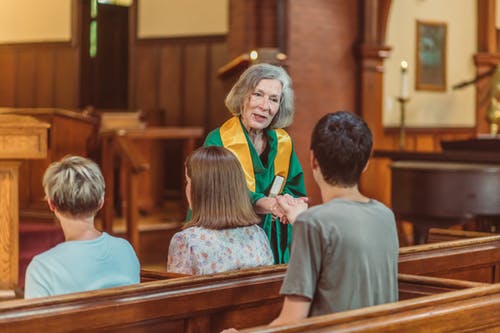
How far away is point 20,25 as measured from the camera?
1248 centimetres

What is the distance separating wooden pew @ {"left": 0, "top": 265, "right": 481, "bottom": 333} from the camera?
2.47m

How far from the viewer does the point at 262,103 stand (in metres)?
3.67

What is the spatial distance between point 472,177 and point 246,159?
378 cm

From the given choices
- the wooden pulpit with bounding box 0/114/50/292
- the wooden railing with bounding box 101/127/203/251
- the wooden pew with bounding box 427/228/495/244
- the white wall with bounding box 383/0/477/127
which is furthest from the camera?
the white wall with bounding box 383/0/477/127

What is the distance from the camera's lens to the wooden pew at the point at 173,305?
97.2 inches

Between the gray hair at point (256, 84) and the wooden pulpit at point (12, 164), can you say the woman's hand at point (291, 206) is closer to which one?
the gray hair at point (256, 84)

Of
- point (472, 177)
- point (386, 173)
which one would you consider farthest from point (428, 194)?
point (386, 173)

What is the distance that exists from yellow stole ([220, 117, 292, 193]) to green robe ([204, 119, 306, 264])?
0.02 meters

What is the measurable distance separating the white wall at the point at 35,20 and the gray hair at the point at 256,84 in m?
8.81

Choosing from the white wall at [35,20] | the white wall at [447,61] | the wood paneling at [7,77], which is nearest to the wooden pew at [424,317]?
the white wall at [447,61]

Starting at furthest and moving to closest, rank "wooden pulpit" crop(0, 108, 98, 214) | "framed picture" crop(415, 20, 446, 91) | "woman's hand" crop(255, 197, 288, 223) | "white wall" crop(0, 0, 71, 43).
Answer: "white wall" crop(0, 0, 71, 43)
"framed picture" crop(415, 20, 446, 91)
"wooden pulpit" crop(0, 108, 98, 214)
"woman's hand" crop(255, 197, 288, 223)

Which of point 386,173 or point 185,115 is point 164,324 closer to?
point 386,173

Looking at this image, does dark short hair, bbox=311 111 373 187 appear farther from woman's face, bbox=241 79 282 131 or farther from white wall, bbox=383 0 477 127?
white wall, bbox=383 0 477 127

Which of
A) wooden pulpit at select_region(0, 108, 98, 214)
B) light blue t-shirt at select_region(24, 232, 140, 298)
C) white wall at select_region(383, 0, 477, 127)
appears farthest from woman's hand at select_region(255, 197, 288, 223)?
white wall at select_region(383, 0, 477, 127)
